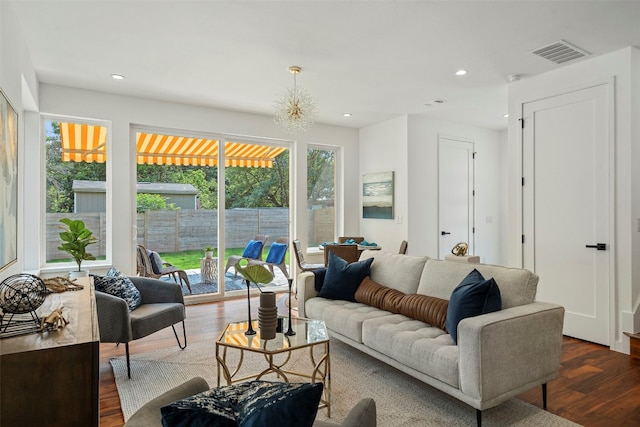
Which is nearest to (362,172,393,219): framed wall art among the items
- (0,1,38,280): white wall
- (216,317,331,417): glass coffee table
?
(216,317,331,417): glass coffee table

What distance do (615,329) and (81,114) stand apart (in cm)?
602

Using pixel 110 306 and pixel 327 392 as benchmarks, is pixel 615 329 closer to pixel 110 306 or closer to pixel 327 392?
pixel 327 392

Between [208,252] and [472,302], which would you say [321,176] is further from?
[472,302]

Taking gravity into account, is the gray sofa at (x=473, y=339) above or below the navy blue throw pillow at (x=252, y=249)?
below

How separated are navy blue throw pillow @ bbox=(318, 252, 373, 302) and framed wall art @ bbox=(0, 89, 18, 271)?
7.93 feet

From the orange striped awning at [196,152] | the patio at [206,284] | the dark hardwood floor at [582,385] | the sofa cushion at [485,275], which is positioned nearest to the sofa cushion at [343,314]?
the sofa cushion at [485,275]

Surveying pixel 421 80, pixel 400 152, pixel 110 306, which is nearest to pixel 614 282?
pixel 421 80

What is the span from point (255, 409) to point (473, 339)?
1510mm

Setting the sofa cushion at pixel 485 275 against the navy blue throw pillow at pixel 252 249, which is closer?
the sofa cushion at pixel 485 275

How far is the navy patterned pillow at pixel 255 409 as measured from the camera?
2.96 ft

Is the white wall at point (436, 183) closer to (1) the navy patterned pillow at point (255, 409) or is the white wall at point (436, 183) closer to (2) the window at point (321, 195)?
(2) the window at point (321, 195)

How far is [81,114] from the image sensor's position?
4.40 meters

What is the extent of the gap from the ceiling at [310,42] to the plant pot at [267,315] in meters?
2.04

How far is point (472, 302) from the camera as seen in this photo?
232 cm
